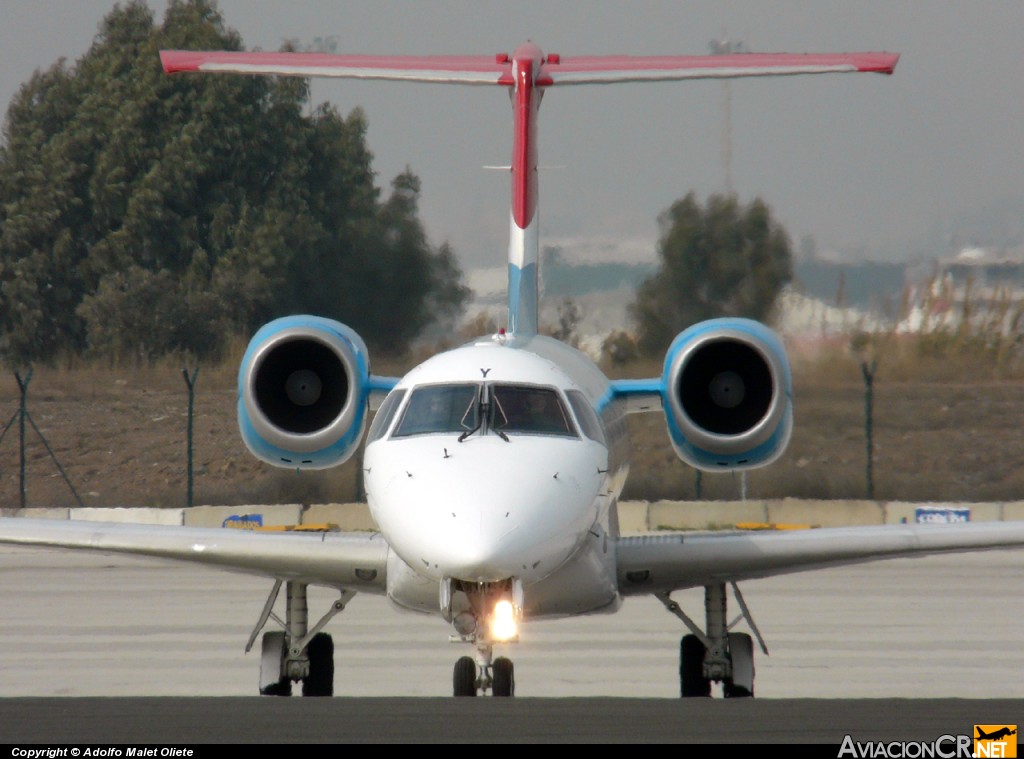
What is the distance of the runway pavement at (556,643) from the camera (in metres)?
12.3

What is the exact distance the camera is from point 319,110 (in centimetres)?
4362

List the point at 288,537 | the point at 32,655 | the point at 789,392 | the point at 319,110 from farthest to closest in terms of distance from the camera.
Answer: the point at 319,110, the point at 32,655, the point at 789,392, the point at 288,537

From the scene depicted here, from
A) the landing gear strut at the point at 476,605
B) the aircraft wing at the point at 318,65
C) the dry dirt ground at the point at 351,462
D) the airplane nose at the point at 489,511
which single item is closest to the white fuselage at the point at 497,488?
the airplane nose at the point at 489,511

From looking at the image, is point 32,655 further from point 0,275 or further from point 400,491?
point 0,275

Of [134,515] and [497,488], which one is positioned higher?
[134,515]

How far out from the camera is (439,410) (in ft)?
33.9

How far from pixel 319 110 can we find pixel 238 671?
31.8 m

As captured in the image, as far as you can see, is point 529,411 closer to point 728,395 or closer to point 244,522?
point 728,395

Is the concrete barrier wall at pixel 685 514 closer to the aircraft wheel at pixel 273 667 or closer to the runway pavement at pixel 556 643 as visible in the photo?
the runway pavement at pixel 556 643

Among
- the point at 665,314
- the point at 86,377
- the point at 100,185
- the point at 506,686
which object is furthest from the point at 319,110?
the point at 506,686

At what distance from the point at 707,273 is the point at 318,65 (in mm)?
14269

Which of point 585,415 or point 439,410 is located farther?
point 585,415

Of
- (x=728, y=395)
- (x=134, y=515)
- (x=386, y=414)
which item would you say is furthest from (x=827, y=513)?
(x=386, y=414)

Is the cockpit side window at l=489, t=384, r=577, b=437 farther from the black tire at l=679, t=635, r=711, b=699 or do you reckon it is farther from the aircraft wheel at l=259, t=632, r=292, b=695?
the aircraft wheel at l=259, t=632, r=292, b=695
